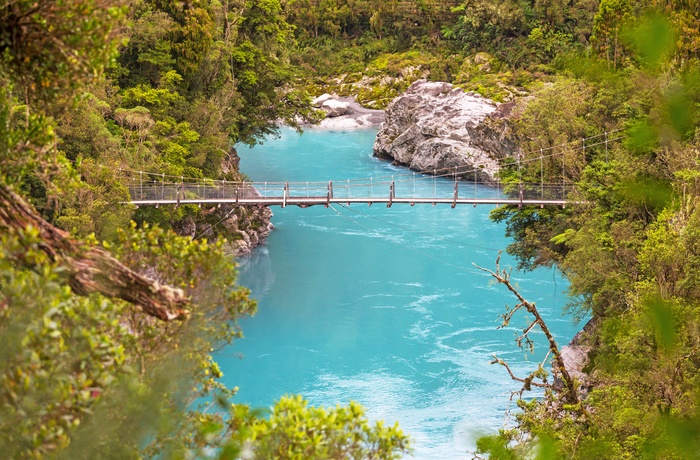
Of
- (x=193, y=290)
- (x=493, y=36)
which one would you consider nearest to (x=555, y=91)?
(x=193, y=290)

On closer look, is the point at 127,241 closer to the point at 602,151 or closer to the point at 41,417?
the point at 41,417

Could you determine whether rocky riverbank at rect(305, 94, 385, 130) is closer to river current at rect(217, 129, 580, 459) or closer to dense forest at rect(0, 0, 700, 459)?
river current at rect(217, 129, 580, 459)

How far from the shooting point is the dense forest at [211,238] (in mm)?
2795

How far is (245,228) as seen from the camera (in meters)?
19.0

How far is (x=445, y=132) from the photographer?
981 inches

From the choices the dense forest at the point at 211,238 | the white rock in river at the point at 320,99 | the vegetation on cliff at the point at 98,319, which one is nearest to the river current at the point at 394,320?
the dense forest at the point at 211,238

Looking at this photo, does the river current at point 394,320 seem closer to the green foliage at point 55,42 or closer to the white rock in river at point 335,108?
the green foliage at point 55,42

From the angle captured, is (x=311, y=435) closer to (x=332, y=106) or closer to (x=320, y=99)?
(x=332, y=106)

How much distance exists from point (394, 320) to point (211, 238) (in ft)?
15.0

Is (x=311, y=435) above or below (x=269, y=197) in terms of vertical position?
below

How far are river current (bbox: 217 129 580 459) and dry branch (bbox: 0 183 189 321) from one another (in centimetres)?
577

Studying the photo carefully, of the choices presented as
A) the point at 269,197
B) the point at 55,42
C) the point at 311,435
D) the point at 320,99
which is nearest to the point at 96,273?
the point at 55,42

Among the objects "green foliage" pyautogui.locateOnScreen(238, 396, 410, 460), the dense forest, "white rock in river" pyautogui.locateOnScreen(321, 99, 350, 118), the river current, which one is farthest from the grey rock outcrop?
"green foliage" pyautogui.locateOnScreen(238, 396, 410, 460)

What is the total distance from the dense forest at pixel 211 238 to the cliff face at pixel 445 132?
4.04 m
